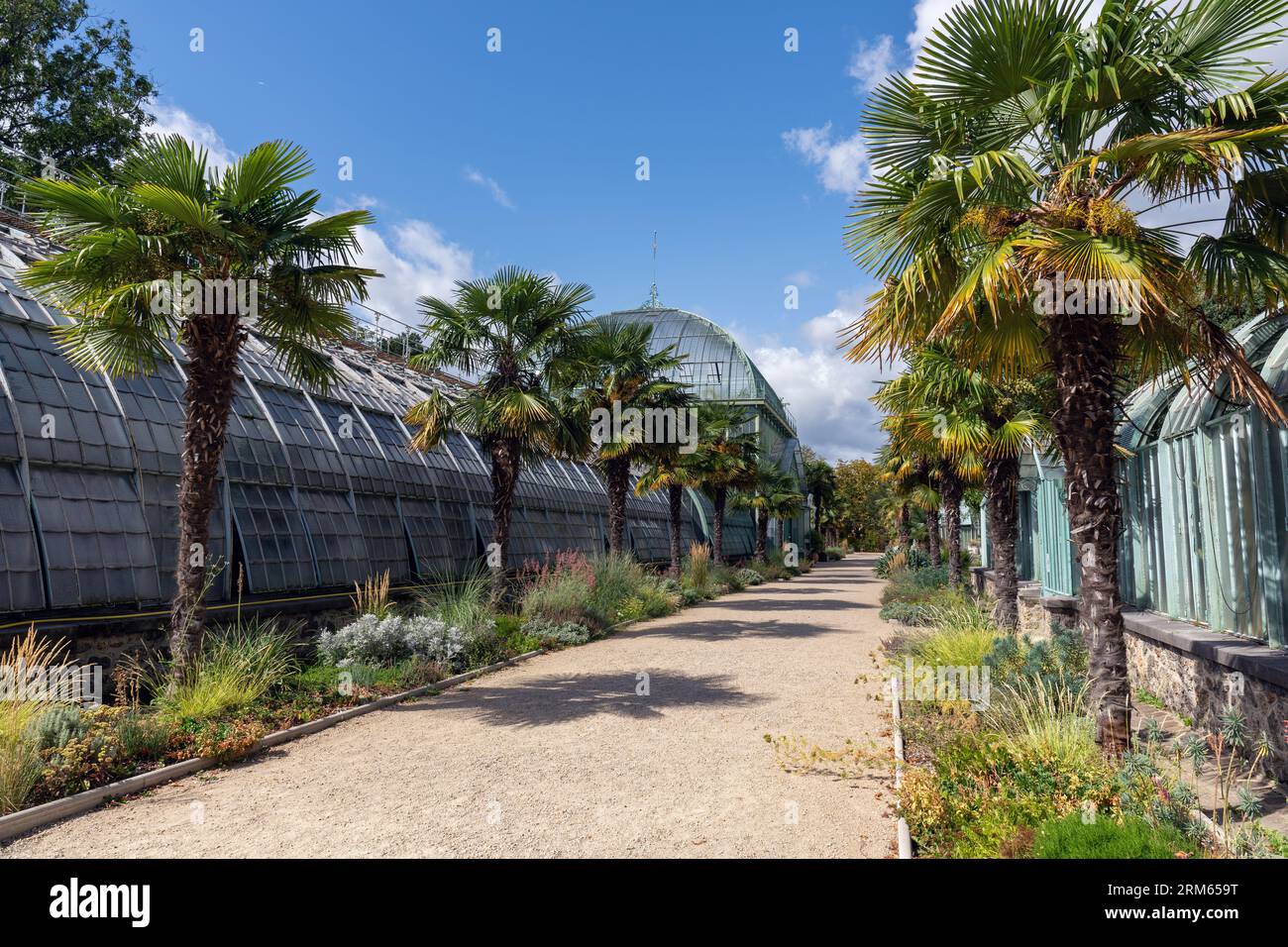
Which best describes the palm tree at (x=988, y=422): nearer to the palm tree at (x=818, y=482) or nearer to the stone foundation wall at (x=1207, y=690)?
the stone foundation wall at (x=1207, y=690)

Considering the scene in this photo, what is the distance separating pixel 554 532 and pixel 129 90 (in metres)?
25.0

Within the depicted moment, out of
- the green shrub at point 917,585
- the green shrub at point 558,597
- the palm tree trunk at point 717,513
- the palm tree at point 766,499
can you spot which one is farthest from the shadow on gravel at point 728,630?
the palm tree at point 766,499

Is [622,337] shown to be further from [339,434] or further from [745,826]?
[745,826]

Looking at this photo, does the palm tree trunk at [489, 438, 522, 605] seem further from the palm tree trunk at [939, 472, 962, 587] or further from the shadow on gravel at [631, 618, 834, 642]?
the palm tree trunk at [939, 472, 962, 587]

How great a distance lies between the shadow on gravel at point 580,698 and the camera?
984 cm

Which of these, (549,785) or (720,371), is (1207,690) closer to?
(549,785)

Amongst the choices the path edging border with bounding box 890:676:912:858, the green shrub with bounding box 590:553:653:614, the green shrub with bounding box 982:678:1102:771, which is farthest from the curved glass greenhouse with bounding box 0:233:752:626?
the green shrub with bounding box 982:678:1102:771

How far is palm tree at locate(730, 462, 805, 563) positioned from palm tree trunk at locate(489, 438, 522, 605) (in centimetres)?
2159

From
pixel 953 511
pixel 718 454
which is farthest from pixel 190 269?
pixel 718 454

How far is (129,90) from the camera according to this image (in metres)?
30.3

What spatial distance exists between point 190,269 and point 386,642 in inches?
230

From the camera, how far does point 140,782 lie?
683 centimetres

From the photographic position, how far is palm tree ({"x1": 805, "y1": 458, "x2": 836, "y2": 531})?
67.8 m

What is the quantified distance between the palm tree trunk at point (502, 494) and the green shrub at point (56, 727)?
886cm
